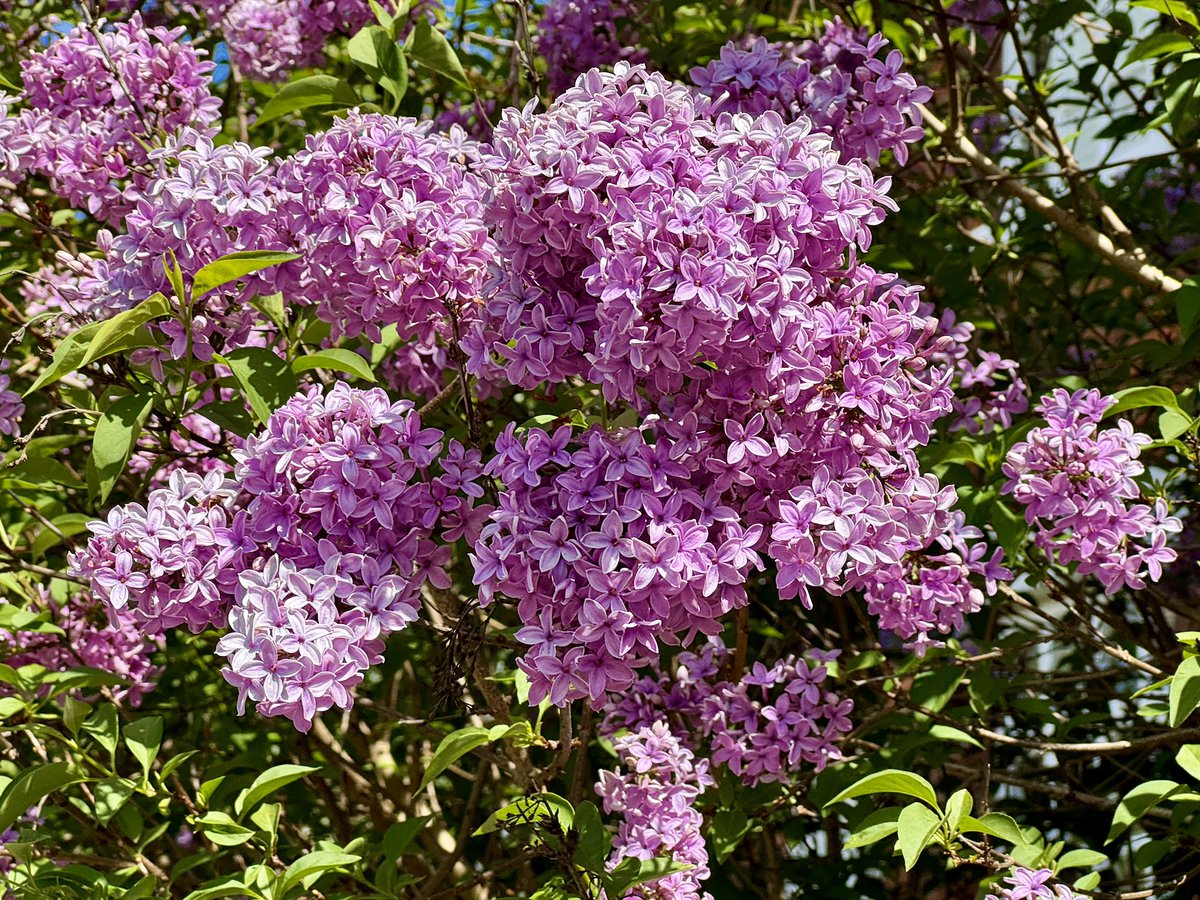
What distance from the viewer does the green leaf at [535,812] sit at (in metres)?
1.95

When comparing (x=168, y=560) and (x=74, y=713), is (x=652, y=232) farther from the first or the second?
(x=74, y=713)

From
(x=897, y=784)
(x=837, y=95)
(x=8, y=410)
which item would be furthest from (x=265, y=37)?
(x=897, y=784)

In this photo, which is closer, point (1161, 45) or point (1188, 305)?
point (1188, 305)

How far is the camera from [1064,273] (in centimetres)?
347

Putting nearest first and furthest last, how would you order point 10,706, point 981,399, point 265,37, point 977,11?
1. point 10,706
2. point 981,399
3. point 265,37
4. point 977,11

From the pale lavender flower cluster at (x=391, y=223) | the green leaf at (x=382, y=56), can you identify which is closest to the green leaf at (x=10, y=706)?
the pale lavender flower cluster at (x=391, y=223)

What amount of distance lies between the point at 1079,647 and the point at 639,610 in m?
2.72

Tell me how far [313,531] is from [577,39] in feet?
6.11

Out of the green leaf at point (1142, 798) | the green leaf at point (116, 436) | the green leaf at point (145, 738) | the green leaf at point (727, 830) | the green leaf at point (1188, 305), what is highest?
the green leaf at point (1188, 305)

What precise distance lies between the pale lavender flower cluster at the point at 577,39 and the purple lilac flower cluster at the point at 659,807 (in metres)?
1.73

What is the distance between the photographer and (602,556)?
154 cm

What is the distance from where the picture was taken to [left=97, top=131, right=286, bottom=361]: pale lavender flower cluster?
192 cm

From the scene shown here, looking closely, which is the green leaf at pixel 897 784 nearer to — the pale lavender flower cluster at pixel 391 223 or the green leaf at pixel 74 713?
the pale lavender flower cluster at pixel 391 223

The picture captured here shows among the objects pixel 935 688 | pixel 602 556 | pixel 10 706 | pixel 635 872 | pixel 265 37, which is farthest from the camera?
pixel 265 37
